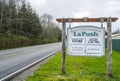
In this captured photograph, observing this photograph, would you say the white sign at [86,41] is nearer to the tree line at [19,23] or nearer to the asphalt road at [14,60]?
the asphalt road at [14,60]

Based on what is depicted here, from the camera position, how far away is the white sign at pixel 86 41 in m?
11.4

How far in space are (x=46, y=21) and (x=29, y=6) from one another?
190ft

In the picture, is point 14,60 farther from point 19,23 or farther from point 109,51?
point 19,23

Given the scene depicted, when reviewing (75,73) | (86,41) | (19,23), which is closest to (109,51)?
(86,41)

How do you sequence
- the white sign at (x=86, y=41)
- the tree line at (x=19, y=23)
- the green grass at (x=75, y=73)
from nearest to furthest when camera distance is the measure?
the green grass at (x=75, y=73)
the white sign at (x=86, y=41)
the tree line at (x=19, y=23)

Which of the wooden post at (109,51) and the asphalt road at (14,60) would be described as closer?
the wooden post at (109,51)

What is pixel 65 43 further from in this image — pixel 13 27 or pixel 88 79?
pixel 13 27

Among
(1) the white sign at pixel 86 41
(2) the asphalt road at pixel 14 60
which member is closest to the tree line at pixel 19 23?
(2) the asphalt road at pixel 14 60

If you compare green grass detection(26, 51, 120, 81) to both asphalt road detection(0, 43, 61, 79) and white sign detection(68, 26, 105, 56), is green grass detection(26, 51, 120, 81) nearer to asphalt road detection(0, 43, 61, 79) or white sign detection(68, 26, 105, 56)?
white sign detection(68, 26, 105, 56)

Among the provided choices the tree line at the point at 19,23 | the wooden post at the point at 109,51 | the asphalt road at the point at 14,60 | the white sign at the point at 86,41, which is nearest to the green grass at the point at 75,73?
the wooden post at the point at 109,51

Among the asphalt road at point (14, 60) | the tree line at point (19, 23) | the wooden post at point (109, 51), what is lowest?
the asphalt road at point (14, 60)

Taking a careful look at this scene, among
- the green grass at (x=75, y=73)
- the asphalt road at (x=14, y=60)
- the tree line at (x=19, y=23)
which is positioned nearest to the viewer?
the green grass at (x=75, y=73)

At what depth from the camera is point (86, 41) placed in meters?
11.5

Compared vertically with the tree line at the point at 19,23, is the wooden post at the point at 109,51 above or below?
below
